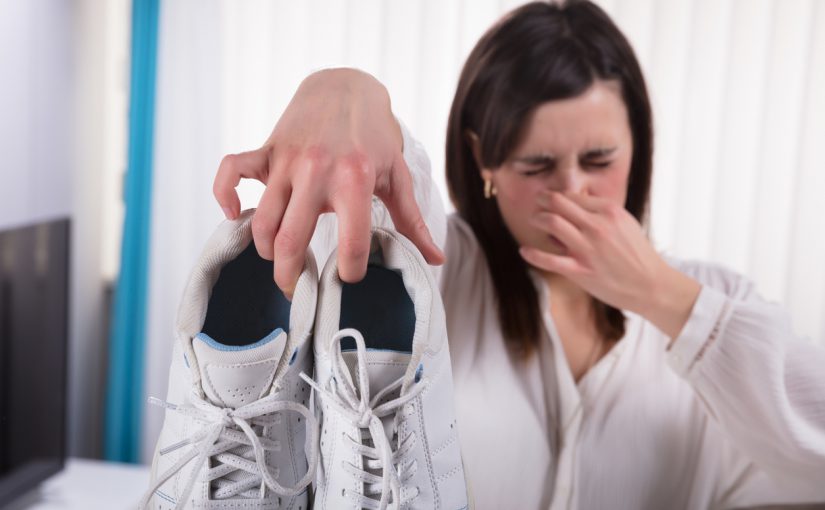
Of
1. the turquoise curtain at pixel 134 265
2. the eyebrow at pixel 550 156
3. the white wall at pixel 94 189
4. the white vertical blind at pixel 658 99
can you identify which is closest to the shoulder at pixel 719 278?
the eyebrow at pixel 550 156

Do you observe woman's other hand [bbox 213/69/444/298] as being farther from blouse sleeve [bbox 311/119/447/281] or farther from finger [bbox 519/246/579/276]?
finger [bbox 519/246/579/276]

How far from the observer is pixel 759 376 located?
0.73 m

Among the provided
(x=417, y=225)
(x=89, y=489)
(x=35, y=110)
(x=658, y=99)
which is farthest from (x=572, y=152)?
(x=35, y=110)

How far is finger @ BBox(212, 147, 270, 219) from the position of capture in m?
0.49

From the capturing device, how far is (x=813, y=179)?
190 centimetres

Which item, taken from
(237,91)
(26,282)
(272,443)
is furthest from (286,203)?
(237,91)

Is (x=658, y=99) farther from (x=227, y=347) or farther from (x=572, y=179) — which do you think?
(x=227, y=347)

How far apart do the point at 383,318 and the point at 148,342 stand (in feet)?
5.79

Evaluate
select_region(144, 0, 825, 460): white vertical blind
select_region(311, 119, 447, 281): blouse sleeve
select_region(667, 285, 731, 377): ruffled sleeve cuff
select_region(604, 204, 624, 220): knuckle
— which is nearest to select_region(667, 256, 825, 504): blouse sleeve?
select_region(667, 285, 731, 377): ruffled sleeve cuff

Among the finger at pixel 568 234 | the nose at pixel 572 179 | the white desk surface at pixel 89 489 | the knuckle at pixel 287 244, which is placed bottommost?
the white desk surface at pixel 89 489

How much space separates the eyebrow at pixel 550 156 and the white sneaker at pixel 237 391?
407mm

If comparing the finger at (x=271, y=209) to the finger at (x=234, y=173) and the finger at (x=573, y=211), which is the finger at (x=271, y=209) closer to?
the finger at (x=234, y=173)

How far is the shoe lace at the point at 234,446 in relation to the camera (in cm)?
49

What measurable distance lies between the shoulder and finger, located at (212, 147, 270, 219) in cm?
65
